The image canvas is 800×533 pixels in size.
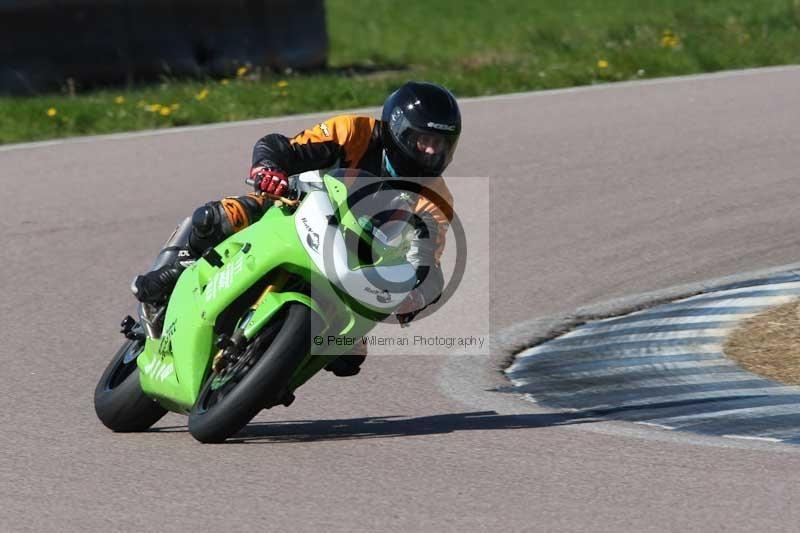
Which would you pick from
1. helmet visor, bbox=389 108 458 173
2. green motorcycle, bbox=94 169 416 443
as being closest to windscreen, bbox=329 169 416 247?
green motorcycle, bbox=94 169 416 443

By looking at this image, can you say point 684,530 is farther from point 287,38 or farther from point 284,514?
point 287,38

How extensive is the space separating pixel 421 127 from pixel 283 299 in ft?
2.72

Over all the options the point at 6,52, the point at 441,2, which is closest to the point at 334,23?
the point at 441,2

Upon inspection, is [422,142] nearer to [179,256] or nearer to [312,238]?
[312,238]

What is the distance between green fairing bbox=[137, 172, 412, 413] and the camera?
5.58 metres

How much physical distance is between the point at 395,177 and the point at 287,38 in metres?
10.1

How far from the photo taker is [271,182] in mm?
5727

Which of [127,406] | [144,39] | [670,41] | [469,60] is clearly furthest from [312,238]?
[469,60]

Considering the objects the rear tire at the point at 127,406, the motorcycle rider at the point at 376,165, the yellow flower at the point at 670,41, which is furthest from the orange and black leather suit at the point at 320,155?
the yellow flower at the point at 670,41

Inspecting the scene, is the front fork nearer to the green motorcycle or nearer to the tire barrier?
the green motorcycle

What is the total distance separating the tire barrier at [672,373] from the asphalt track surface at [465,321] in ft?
0.74

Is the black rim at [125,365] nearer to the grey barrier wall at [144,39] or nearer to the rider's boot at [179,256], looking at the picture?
the rider's boot at [179,256]

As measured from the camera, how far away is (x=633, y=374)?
6891 millimetres

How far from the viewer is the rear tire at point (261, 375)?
5.41 m
